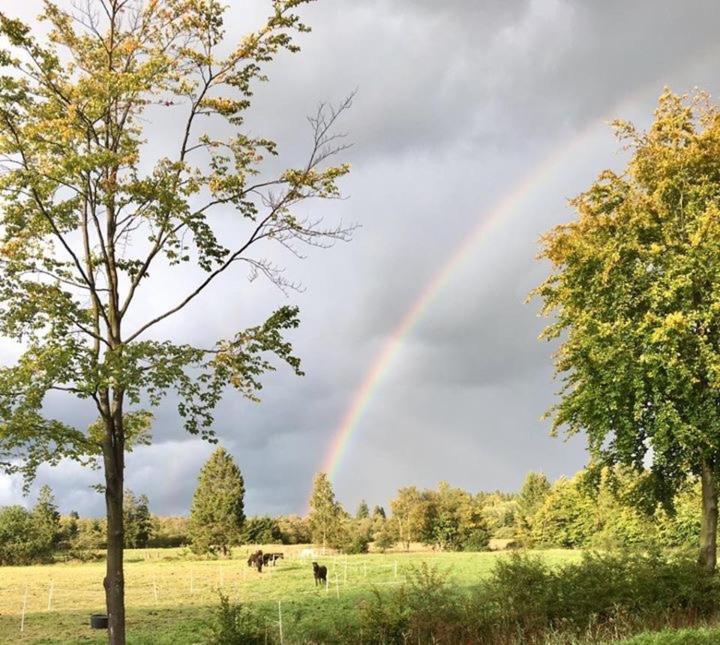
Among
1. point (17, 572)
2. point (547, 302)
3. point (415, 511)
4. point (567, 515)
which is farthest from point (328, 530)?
point (547, 302)

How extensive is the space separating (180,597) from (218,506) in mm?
41569

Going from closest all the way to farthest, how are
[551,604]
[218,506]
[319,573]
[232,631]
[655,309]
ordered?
[232,631] → [551,604] → [655,309] → [319,573] → [218,506]

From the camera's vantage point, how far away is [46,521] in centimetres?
7450

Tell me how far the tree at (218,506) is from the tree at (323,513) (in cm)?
870

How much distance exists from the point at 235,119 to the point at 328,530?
6619 cm

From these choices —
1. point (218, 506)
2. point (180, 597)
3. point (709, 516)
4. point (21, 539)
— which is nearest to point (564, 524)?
point (218, 506)

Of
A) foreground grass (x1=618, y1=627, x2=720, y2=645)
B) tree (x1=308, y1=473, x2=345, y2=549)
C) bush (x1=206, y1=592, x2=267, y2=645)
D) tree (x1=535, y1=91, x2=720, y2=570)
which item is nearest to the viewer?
foreground grass (x1=618, y1=627, x2=720, y2=645)

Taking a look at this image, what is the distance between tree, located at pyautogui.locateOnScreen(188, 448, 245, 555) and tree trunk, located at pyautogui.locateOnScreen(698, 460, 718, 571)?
57.6 metres

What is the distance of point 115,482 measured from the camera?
48.2 ft

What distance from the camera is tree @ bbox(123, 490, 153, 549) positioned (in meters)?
83.6

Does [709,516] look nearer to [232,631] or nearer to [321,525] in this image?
[232,631]

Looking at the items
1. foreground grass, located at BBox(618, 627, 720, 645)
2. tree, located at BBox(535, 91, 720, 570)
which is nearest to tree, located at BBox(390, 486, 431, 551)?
tree, located at BBox(535, 91, 720, 570)

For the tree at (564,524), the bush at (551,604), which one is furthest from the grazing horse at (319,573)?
the tree at (564,524)

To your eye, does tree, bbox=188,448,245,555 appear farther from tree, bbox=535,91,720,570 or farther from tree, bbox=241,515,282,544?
tree, bbox=535,91,720,570
